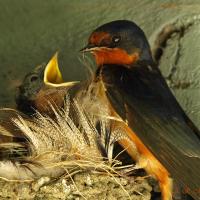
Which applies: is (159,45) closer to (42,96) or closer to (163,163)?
(42,96)

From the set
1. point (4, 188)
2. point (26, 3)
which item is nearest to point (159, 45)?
point (26, 3)

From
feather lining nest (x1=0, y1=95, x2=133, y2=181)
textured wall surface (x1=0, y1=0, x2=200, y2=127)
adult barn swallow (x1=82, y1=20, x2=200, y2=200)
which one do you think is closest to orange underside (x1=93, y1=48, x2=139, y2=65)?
adult barn swallow (x1=82, y1=20, x2=200, y2=200)

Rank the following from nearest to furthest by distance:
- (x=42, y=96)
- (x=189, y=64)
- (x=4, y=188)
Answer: (x=4, y=188) → (x=42, y=96) → (x=189, y=64)

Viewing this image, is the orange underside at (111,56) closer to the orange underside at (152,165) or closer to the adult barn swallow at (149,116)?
the adult barn swallow at (149,116)

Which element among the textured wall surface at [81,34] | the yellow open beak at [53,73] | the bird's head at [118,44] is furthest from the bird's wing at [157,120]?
the textured wall surface at [81,34]

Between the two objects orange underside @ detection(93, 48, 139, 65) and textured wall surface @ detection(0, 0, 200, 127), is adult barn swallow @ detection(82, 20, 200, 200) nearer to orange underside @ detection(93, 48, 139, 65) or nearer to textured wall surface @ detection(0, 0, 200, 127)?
orange underside @ detection(93, 48, 139, 65)

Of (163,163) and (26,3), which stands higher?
(26,3)

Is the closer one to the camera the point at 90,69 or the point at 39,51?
the point at 90,69
